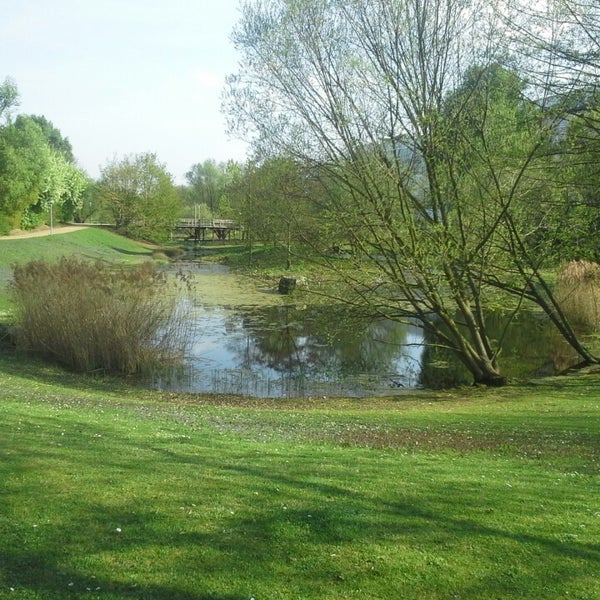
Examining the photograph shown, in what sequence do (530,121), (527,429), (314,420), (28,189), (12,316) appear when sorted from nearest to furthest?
(527,429)
(314,420)
(530,121)
(12,316)
(28,189)

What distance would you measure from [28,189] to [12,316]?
3934cm

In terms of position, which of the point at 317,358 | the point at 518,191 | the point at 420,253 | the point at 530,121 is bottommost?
the point at 317,358

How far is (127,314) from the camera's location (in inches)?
782

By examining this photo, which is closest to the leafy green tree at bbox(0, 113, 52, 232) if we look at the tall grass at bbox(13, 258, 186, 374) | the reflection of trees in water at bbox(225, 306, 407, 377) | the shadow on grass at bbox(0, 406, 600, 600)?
the reflection of trees in water at bbox(225, 306, 407, 377)

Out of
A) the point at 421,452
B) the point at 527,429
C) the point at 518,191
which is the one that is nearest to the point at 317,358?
the point at 518,191

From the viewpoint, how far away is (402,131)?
18.4m

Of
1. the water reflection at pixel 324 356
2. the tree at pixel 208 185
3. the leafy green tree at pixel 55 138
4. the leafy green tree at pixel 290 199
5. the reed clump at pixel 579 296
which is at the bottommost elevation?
the water reflection at pixel 324 356

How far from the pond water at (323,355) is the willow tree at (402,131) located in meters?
2.84

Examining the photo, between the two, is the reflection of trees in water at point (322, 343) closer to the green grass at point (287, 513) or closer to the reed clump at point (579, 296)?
the reed clump at point (579, 296)

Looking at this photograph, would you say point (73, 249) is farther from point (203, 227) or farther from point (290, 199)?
point (290, 199)

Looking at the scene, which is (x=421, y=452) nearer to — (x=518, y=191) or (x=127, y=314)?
(x=518, y=191)

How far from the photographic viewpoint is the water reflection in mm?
19781

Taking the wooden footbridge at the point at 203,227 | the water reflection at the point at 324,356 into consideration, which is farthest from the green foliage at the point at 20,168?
the water reflection at the point at 324,356

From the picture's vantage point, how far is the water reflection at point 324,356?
1978 cm
